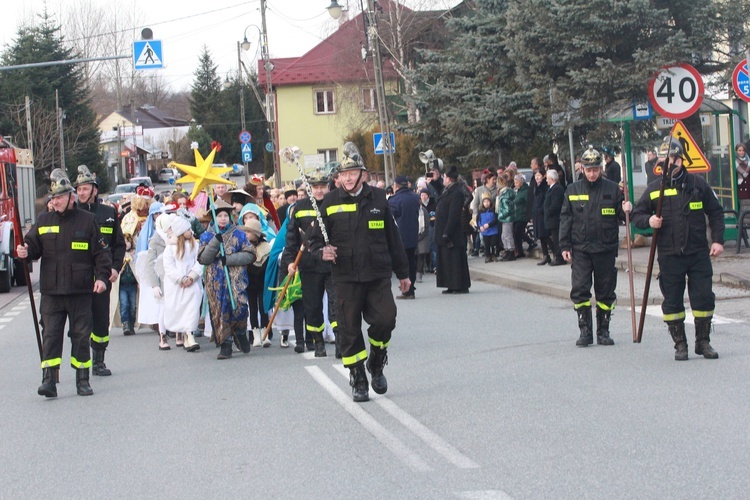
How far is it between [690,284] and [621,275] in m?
7.25

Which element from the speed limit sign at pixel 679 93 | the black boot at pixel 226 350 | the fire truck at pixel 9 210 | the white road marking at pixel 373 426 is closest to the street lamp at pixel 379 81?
the fire truck at pixel 9 210

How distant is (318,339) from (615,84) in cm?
951

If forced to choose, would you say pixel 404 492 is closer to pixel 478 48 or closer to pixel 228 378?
pixel 228 378

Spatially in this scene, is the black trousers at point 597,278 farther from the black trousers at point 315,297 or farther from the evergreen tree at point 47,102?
the evergreen tree at point 47,102

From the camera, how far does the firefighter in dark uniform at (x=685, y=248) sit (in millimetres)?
9922

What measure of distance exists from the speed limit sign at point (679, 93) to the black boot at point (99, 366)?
329 inches

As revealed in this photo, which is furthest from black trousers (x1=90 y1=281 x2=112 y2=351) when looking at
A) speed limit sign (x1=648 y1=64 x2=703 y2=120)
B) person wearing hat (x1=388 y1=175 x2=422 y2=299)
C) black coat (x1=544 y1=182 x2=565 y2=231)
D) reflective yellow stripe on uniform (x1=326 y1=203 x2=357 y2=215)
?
black coat (x1=544 y1=182 x2=565 y2=231)

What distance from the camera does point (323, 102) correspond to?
65438mm

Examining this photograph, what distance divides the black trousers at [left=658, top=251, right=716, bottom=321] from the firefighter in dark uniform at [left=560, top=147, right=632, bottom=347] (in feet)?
3.24

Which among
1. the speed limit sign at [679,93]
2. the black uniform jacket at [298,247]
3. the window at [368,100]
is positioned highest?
the window at [368,100]

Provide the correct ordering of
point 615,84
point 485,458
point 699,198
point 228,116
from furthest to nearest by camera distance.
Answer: point 228,116
point 615,84
point 699,198
point 485,458

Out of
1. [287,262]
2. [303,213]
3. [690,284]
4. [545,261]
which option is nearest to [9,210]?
[545,261]

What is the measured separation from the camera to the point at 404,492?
597 centimetres

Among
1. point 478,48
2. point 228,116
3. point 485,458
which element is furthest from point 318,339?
point 228,116
